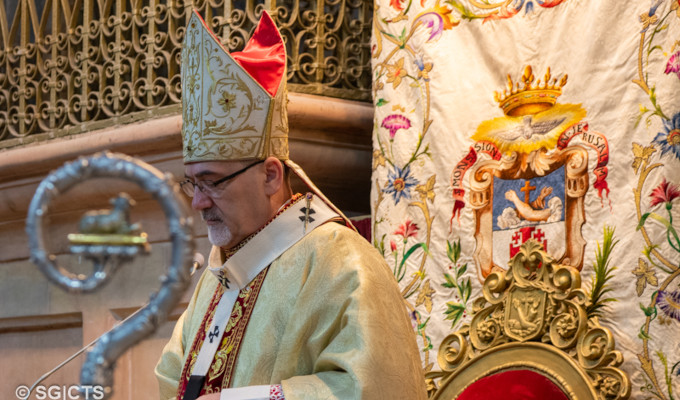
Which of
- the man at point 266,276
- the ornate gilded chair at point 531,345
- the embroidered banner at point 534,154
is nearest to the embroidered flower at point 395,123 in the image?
the embroidered banner at point 534,154

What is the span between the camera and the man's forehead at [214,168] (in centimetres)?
281

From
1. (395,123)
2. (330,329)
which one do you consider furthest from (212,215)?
(395,123)

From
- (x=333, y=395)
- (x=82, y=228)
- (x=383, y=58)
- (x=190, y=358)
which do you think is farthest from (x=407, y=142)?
(x=82, y=228)

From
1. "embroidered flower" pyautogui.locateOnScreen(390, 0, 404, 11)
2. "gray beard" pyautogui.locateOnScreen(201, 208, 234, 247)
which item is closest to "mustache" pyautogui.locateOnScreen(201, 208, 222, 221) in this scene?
"gray beard" pyautogui.locateOnScreen(201, 208, 234, 247)

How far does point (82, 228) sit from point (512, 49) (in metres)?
2.16

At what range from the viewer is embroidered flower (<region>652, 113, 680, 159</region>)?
315 cm

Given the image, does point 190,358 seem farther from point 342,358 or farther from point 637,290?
point 637,290

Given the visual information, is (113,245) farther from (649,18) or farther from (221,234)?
(649,18)

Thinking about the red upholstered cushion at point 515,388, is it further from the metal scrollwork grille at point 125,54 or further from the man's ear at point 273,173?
the metal scrollwork grille at point 125,54

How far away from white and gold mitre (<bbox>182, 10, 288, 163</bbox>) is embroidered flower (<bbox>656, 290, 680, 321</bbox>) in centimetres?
118

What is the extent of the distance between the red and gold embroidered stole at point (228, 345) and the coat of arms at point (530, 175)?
Answer: 1.14 meters

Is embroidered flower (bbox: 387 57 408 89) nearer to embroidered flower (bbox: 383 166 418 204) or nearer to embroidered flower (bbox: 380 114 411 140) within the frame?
embroidered flower (bbox: 380 114 411 140)

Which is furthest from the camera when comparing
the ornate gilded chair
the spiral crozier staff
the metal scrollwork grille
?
the metal scrollwork grille

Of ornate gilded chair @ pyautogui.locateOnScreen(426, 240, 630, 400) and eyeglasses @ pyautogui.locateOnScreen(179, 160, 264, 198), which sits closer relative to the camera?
eyeglasses @ pyautogui.locateOnScreen(179, 160, 264, 198)
